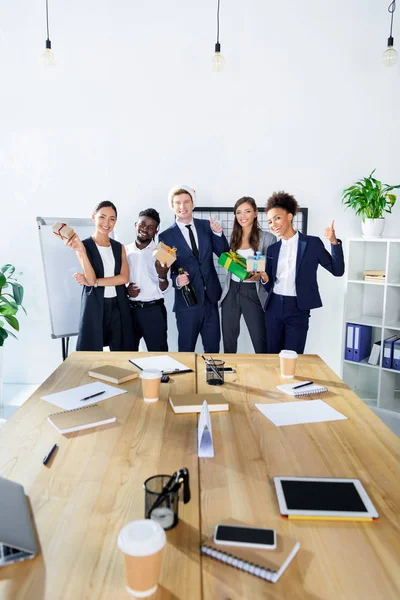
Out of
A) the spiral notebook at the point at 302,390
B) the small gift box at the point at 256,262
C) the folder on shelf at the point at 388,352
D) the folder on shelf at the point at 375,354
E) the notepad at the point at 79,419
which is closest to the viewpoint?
the notepad at the point at 79,419

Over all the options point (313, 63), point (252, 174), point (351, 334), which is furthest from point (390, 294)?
point (313, 63)

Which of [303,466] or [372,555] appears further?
[303,466]

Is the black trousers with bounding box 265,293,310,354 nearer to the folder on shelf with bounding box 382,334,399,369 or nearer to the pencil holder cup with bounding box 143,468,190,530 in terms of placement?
the folder on shelf with bounding box 382,334,399,369

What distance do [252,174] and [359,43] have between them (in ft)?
A: 4.20

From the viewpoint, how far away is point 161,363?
2.11 metres

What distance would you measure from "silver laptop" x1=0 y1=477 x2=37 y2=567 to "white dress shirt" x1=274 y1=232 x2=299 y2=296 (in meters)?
2.26

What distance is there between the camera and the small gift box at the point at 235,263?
297cm

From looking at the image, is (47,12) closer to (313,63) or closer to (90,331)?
(313,63)

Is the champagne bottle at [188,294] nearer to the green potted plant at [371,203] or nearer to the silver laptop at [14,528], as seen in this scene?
the green potted plant at [371,203]

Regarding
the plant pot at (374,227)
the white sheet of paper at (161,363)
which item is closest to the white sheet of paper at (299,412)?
the white sheet of paper at (161,363)

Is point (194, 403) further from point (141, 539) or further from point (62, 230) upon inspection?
point (62, 230)

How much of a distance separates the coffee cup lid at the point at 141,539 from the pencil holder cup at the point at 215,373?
1064 millimetres

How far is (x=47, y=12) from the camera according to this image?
3643mm

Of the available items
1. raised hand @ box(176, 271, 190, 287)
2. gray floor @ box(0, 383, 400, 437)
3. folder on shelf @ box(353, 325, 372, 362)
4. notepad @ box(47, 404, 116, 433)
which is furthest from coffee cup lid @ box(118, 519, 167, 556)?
folder on shelf @ box(353, 325, 372, 362)
